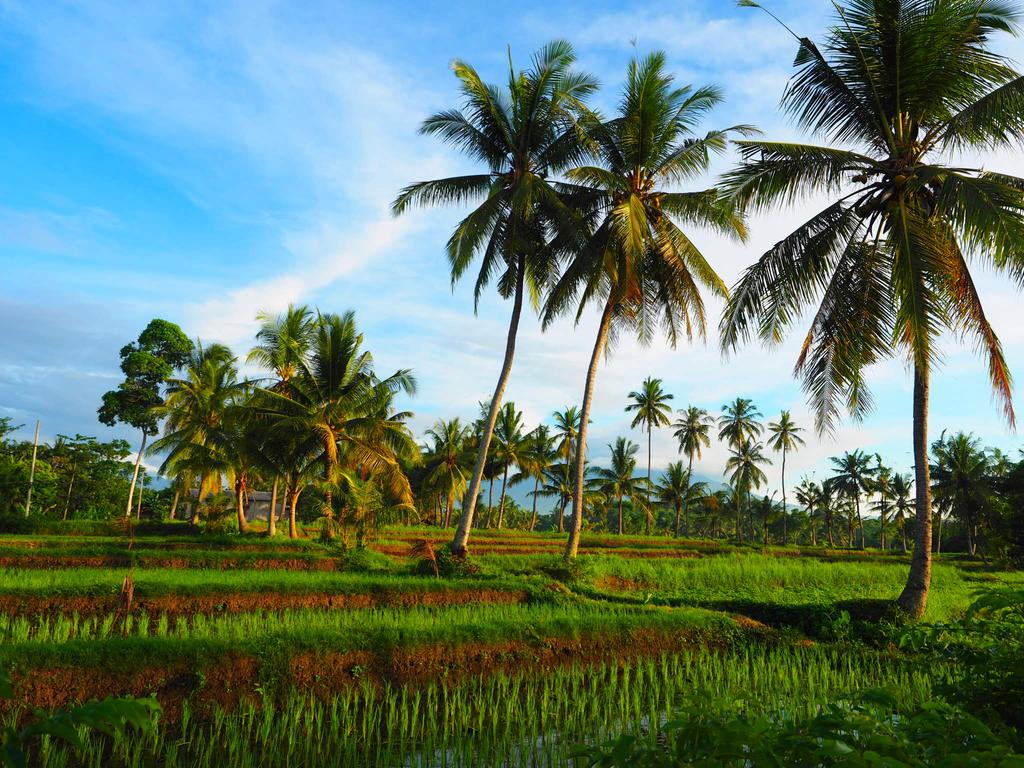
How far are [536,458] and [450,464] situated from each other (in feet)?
18.6

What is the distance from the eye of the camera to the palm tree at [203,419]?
22375 mm

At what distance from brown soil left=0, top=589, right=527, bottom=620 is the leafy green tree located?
2412 centimetres

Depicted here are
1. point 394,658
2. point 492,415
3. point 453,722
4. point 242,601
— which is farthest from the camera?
point 492,415

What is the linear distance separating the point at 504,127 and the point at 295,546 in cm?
1262

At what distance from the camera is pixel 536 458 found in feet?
130

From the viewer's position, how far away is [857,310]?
11.5 metres

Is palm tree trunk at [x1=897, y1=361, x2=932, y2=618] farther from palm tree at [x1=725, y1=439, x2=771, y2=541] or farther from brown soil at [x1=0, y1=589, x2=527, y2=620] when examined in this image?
palm tree at [x1=725, y1=439, x2=771, y2=541]

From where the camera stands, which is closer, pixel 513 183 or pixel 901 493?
pixel 513 183

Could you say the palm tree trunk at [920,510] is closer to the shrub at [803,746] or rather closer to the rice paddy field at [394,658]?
the rice paddy field at [394,658]

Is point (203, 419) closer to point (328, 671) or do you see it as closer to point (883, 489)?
point (328, 671)

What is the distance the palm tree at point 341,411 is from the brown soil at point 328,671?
12.3m

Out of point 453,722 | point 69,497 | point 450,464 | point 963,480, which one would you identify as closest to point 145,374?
point 69,497

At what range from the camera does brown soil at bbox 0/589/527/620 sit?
935 cm

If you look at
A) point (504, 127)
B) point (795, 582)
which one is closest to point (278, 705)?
point (504, 127)
